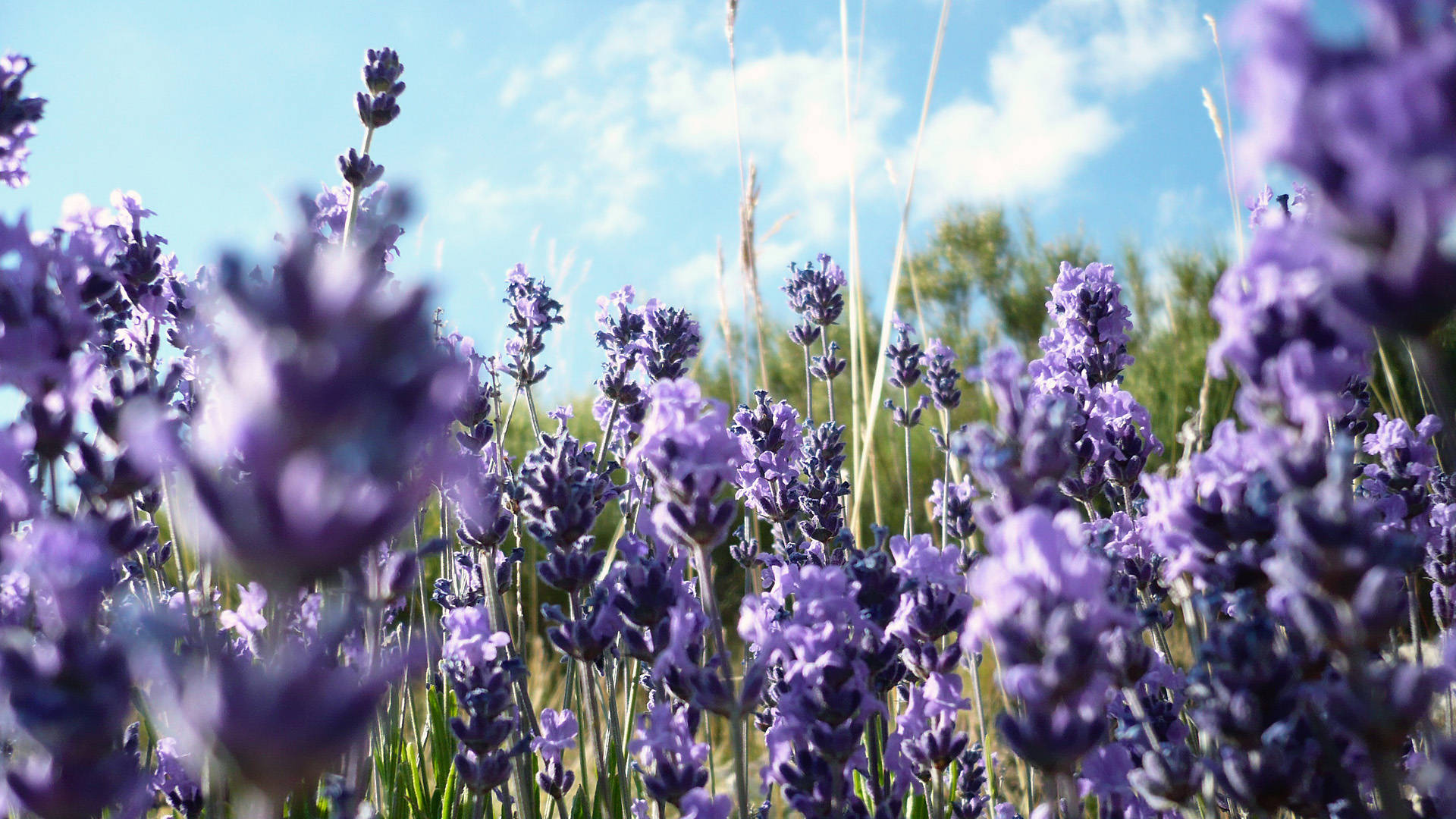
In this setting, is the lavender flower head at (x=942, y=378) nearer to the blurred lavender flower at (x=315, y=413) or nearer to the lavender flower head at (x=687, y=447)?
the lavender flower head at (x=687, y=447)

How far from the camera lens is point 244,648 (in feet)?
7.55

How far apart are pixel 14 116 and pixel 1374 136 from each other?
1919mm

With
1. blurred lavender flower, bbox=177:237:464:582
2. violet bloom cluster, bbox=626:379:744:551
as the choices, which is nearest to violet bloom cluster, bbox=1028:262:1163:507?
violet bloom cluster, bbox=626:379:744:551

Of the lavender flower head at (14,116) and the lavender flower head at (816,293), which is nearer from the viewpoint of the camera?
the lavender flower head at (14,116)

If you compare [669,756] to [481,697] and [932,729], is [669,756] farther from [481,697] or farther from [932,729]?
[932,729]

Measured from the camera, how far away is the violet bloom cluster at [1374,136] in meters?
0.63

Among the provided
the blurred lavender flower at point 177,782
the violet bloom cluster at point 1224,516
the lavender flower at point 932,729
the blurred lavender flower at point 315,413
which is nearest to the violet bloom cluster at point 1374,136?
the violet bloom cluster at point 1224,516

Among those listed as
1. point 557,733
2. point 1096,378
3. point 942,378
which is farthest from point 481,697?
point 942,378

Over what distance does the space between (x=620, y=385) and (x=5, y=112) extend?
1617mm

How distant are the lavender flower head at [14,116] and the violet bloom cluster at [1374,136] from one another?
1.83 m

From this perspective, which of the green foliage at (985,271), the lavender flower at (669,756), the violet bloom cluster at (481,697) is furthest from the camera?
the green foliage at (985,271)

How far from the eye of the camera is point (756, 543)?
249cm

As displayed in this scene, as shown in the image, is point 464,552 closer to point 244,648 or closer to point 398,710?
point 398,710

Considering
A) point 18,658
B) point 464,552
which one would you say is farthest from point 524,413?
point 18,658
